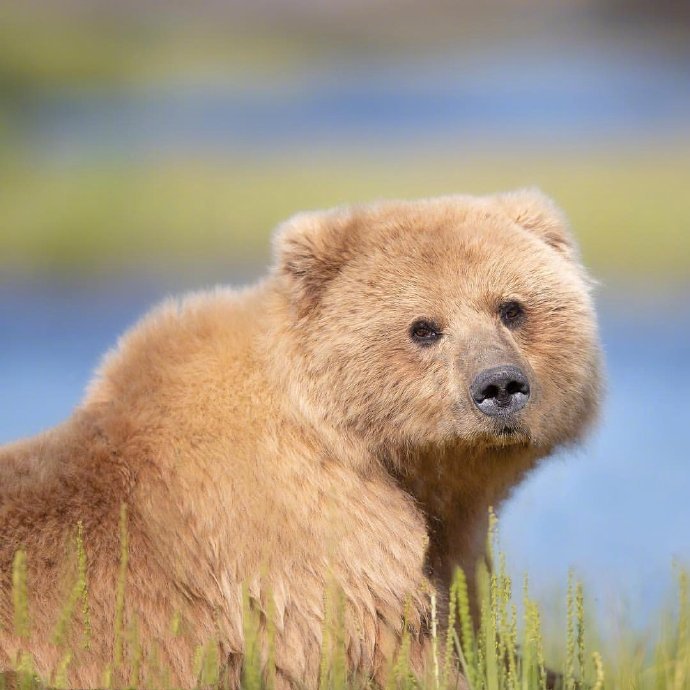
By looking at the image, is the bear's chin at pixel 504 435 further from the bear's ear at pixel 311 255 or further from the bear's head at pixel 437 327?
the bear's ear at pixel 311 255

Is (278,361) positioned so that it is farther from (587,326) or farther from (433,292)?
(587,326)

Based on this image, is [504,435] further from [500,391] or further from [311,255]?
[311,255]

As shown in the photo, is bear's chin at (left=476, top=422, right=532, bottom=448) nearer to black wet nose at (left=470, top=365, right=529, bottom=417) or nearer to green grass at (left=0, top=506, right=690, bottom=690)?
black wet nose at (left=470, top=365, right=529, bottom=417)

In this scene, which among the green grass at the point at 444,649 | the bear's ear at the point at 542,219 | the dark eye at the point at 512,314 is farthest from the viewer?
the bear's ear at the point at 542,219

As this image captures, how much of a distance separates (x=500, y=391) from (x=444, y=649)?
0.97m

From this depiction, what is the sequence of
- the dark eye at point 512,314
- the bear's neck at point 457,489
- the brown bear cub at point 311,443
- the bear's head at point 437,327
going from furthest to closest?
the dark eye at point 512,314 → the bear's neck at point 457,489 → the bear's head at point 437,327 → the brown bear cub at point 311,443

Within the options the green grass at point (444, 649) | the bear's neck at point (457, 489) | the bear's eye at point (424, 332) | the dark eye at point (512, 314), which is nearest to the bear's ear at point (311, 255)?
the bear's eye at point (424, 332)

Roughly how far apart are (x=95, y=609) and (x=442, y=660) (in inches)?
49.1

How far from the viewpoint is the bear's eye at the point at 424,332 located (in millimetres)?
4170

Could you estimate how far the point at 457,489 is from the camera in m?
4.24

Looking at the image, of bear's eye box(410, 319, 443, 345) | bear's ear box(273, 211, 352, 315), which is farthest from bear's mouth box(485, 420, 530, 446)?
bear's ear box(273, 211, 352, 315)

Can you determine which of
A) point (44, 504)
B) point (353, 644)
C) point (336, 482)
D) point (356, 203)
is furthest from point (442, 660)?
point (356, 203)

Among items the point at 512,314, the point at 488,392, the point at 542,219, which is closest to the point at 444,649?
the point at 488,392

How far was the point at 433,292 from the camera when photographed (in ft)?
13.8
